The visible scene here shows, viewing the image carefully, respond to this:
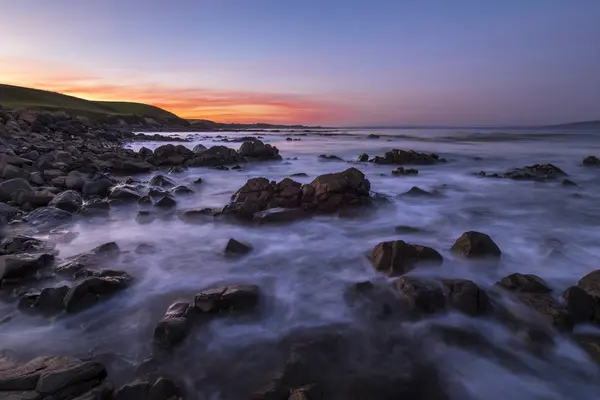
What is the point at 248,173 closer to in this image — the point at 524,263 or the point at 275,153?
the point at 275,153

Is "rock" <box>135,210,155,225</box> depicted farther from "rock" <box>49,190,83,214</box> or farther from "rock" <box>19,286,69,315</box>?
"rock" <box>19,286,69,315</box>

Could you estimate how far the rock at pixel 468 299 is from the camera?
4027 millimetres

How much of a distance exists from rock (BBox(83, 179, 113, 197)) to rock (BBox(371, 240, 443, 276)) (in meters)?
7.51

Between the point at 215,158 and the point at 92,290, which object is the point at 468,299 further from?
the point at 215,158

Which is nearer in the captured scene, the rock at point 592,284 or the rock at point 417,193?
the rock at point 592,284

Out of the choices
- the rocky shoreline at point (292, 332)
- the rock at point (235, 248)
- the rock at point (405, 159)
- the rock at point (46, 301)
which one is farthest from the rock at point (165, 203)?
the rock at point (405, 159)

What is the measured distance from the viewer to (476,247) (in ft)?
18.1

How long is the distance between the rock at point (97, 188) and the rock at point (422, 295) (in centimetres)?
817

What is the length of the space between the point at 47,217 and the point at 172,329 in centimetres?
511

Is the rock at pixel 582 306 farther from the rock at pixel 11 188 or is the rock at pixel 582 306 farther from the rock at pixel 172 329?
the rock at pixel 11 188

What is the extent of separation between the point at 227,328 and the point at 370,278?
2.07 m

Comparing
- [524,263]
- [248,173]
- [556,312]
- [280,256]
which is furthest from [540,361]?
[248,173]

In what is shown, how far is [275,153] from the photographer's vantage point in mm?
21703

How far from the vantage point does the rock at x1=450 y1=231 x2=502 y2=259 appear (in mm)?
5488
